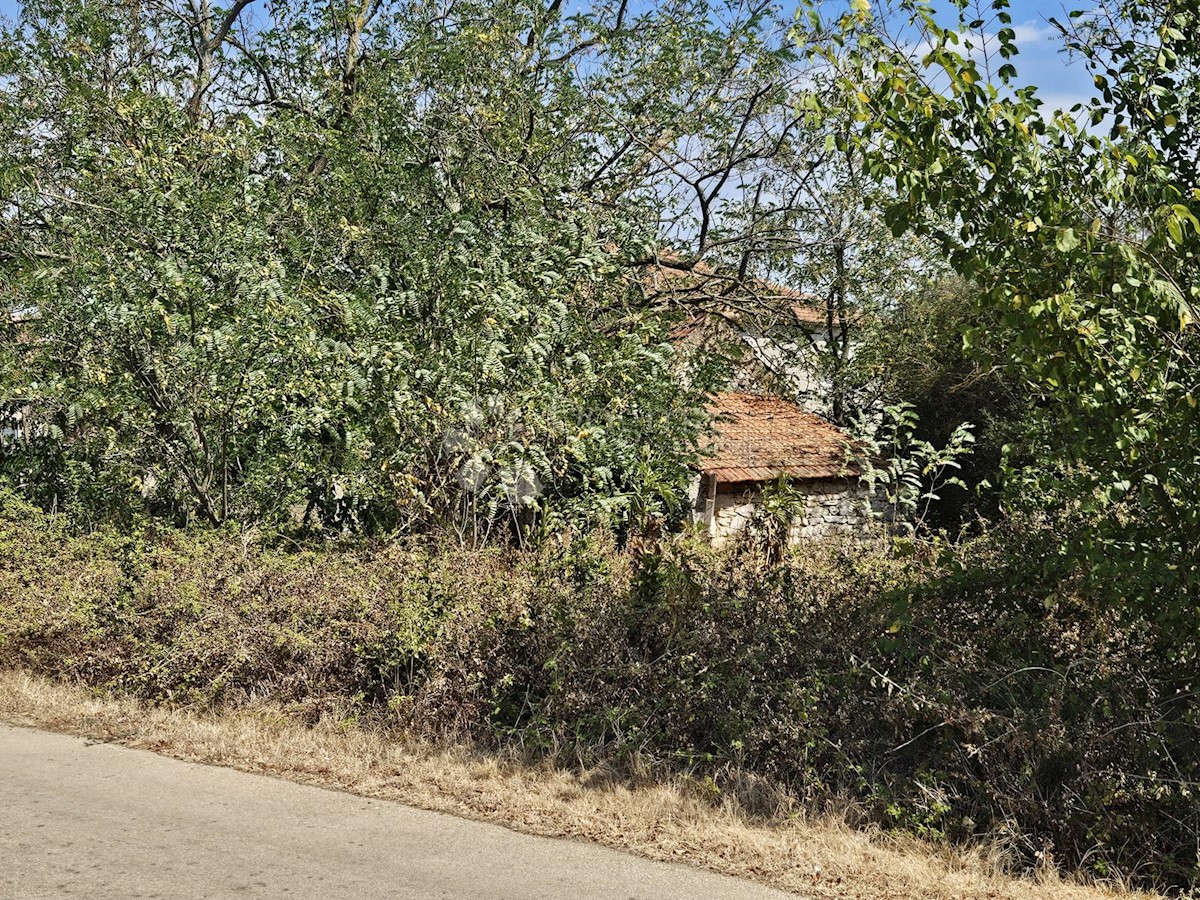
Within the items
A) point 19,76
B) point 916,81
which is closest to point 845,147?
point 916,81

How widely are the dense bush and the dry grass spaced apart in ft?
0.80

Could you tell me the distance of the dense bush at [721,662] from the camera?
18.6 ft

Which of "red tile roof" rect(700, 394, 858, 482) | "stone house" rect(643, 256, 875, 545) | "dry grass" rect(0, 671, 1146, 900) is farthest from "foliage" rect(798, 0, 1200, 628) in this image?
"red tile roof" rect(700, 394, 858, 482)

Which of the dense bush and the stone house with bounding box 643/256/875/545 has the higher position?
the stone house with bounding box 643/256/875/545

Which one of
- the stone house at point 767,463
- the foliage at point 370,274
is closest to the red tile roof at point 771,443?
the stone house at point 767,463

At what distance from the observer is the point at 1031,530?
24.0ft

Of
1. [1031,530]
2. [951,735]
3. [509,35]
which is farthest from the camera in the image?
[509,35]

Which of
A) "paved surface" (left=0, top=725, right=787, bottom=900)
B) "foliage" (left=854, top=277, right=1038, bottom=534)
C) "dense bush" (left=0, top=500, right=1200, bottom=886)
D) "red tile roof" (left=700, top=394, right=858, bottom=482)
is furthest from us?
"red tile roof" (left=700, top=394, right=858, bottom=482)

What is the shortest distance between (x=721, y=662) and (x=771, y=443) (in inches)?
560

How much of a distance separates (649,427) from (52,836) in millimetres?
6807


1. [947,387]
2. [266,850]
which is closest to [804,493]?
[947,387]

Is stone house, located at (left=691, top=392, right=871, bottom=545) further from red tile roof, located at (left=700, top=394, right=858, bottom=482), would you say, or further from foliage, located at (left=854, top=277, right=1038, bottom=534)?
foliage, located at (left=854, top=277, right=1038, bottom=534)

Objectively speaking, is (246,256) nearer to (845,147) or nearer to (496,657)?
(496,657)

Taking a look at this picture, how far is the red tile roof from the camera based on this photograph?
748 inches
